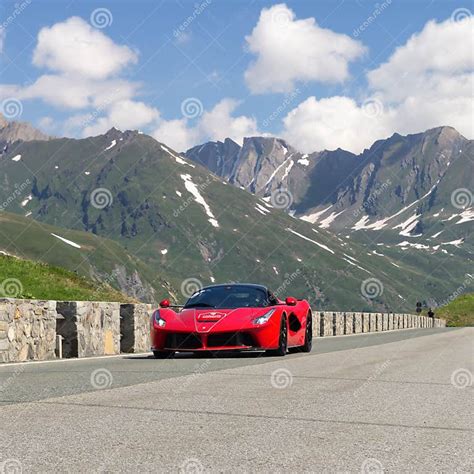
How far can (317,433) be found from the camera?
5.96 metres

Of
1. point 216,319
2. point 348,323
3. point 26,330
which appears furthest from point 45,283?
point 348,323

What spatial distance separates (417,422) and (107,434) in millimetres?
2676

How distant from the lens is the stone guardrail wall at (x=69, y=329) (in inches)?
567

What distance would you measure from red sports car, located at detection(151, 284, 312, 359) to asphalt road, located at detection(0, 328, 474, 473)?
2721 mm

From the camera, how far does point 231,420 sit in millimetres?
6508

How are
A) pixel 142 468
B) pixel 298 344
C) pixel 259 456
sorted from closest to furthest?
1. pixel 142 468
2. pixel 259 456
3. pixel 298 344

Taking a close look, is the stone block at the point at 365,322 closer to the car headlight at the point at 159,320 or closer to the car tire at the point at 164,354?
the car tire at the point at 164,354

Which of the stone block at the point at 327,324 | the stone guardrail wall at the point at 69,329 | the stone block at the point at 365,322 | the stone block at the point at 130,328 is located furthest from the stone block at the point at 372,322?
the stone block at the point at 130,328

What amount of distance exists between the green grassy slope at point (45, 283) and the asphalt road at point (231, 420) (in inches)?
669

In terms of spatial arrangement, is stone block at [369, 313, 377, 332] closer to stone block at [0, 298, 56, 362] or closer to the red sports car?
the red sports car

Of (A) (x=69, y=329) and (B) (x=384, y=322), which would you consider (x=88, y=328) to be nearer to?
(A) (x=69, y=329)

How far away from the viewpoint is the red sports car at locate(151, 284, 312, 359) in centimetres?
1463

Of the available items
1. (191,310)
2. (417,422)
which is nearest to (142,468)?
(417,422)

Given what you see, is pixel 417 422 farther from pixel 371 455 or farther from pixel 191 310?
pixel 191 310
